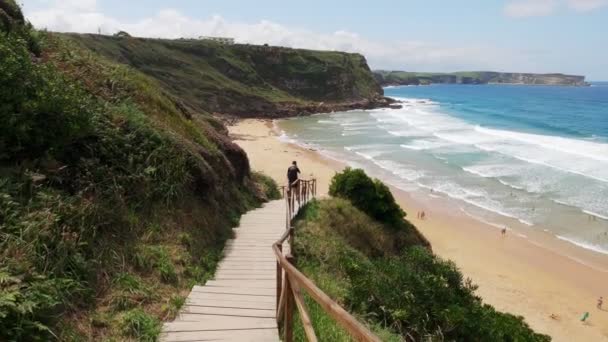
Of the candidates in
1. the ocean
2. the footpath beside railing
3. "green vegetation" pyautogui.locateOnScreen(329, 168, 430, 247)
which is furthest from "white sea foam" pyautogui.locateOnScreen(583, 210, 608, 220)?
the footpath beside railing

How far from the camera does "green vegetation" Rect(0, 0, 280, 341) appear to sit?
5.26 meters

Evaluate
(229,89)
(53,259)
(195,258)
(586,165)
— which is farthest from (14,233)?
(229,89)

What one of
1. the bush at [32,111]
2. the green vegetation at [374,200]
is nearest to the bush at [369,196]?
the green vegetation at [374,200]

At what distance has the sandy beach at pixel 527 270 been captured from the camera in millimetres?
15805

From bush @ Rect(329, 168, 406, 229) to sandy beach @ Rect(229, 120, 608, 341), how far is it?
472 centimetres

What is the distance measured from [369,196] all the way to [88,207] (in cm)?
1007

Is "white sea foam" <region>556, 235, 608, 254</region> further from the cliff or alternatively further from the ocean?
the cliff

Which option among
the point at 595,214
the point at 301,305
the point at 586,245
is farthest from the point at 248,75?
the point at 301,305

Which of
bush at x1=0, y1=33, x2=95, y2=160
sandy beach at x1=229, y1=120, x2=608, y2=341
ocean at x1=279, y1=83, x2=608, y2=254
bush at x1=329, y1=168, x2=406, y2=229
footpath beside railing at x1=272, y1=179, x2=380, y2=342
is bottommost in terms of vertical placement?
sandy beach at x1=229, y1=120, x2=608, y2=341

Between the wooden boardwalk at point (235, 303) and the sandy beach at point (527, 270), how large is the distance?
11.1 m

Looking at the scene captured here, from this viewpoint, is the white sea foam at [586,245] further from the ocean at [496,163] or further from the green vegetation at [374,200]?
the green vegetation at [374,200]

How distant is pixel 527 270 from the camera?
19.2m

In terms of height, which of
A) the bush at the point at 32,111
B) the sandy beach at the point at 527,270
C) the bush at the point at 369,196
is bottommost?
the sandy beach at the point at 527,270

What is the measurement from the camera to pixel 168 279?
7215 mm
